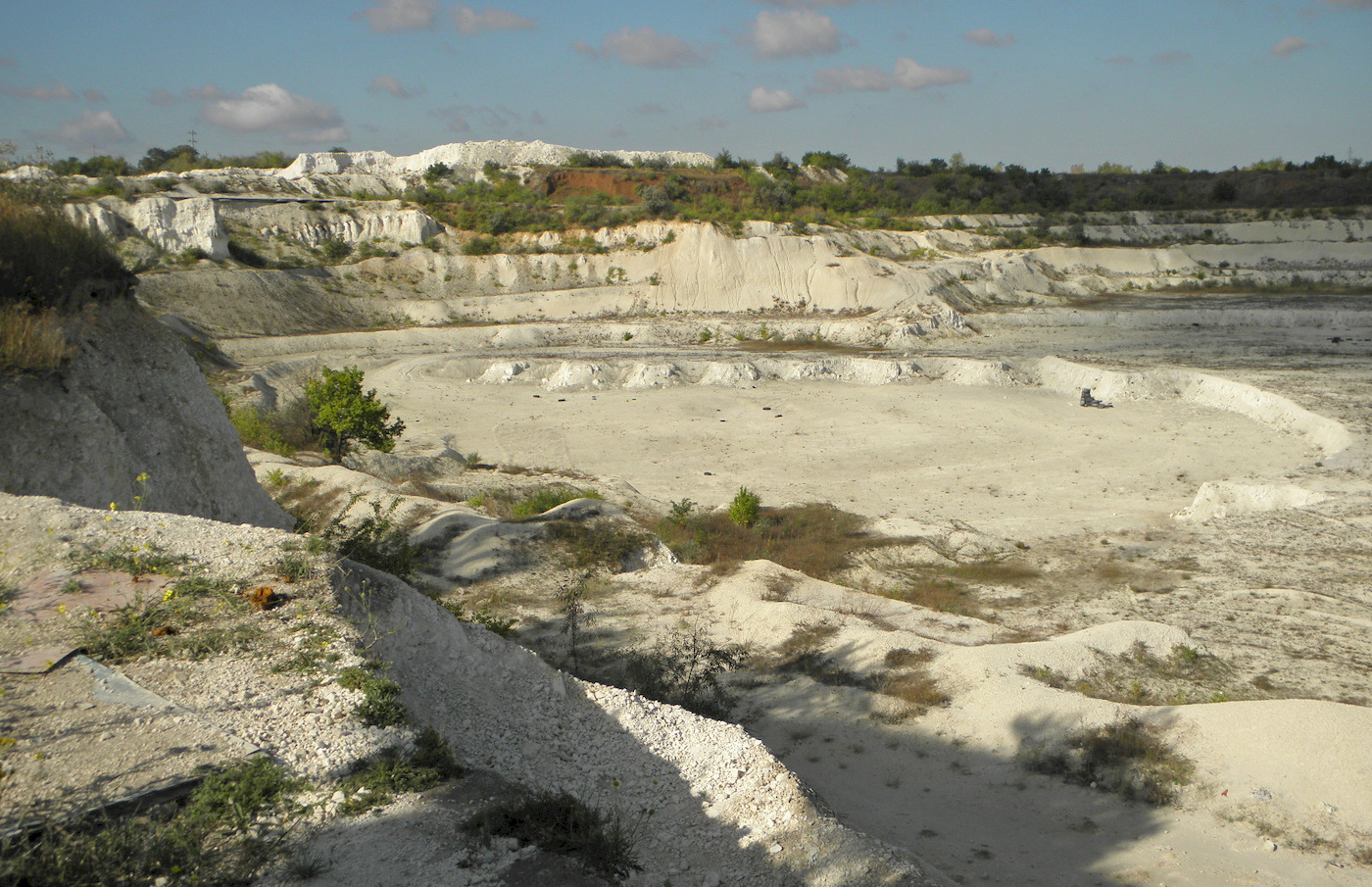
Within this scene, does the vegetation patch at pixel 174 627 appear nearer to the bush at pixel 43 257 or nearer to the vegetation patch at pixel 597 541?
the bush at pixel 43 257

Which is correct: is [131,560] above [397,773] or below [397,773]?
above

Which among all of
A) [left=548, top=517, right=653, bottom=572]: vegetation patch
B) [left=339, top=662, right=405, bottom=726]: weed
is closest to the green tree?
[left=548, top=517, right=653, bottom=572]: vegetation patch

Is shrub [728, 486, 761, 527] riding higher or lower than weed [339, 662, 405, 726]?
lower

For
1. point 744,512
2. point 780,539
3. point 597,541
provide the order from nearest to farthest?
point 597,541
point 780,539
point 744,512

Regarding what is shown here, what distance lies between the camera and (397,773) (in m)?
5.12

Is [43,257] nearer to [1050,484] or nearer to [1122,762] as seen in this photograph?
[1122,762]

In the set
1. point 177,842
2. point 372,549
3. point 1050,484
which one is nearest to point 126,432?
point 372,549

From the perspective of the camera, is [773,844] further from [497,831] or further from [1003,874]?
[1003,874]

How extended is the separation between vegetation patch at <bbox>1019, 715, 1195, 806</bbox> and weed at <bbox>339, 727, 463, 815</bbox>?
20.9 ft

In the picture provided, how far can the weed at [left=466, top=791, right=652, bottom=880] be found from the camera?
4.95 metres

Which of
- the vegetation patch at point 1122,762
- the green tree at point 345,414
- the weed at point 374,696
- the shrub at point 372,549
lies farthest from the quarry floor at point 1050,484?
the shrub at point 372,549

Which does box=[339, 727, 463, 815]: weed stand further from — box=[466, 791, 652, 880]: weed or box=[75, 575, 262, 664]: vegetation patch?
box=[75, 575, 262, 664]: vegetation patch

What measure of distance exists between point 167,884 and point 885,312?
4108 cm

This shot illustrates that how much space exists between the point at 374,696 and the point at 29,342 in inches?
291
